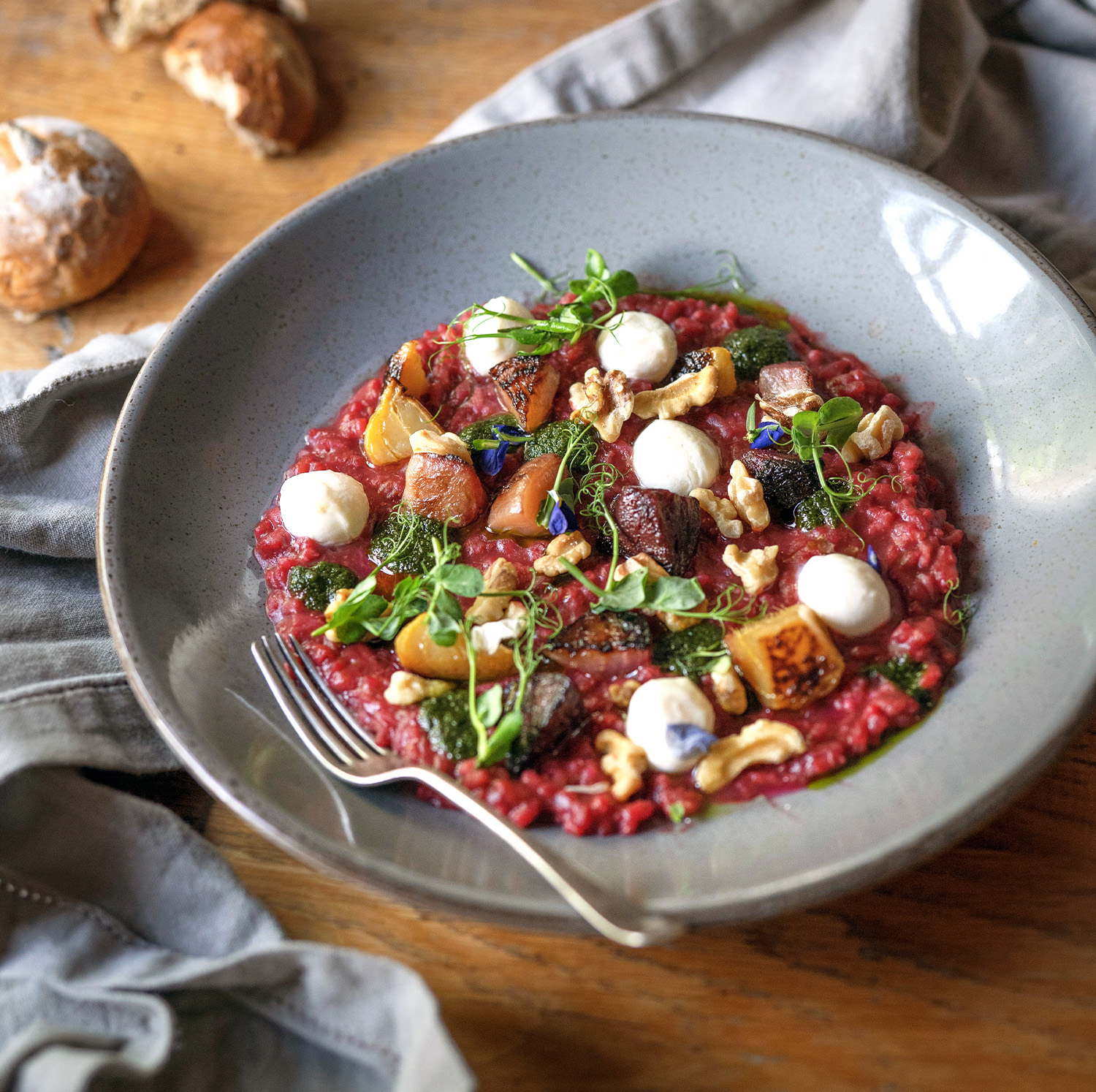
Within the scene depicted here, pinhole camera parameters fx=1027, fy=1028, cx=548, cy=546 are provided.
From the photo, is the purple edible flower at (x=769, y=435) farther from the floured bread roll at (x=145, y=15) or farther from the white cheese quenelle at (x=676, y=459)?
the floured bread roll at (x=145, y=15)

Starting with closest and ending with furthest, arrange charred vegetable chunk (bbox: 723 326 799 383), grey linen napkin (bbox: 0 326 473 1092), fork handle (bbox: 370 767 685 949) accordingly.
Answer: fork handle (bbox: 370 767 685 949) < grey linen napkin (bbox: 0 326 473 1092) < charred vegetable chunk (bbox: 723 326 799 383)

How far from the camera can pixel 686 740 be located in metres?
2.73

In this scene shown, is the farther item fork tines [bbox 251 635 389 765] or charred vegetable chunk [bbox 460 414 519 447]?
charred vegetable chunk [bbox 460 414 519 447]

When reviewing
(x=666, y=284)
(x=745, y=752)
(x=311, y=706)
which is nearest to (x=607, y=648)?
(x=745, y=752)

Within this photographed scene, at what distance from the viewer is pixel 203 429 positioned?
11.6ft

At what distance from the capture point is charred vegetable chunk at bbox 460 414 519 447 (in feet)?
11.3

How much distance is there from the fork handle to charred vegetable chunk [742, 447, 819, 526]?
129cm

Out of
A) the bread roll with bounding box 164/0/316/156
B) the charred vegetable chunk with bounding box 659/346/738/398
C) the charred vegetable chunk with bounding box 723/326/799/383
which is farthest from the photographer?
the bread roll with bounding box 164/0/316/156

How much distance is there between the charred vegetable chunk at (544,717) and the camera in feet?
9.11

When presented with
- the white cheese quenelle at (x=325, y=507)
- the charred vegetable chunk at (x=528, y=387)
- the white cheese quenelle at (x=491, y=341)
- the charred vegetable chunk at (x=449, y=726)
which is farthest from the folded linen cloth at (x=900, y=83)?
the charred vegetable chunk at (x=449, y=726)

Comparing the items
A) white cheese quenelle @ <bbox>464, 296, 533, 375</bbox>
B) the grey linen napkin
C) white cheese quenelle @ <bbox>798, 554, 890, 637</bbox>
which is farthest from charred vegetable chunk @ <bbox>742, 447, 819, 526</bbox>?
the grey linen napkin

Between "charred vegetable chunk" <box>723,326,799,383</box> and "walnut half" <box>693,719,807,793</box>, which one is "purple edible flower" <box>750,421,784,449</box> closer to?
"charred vegetable chunk" <box>723,326,799,383</box>

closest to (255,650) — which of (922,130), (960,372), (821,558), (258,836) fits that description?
(258,836)

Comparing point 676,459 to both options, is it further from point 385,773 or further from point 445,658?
point 385,773
